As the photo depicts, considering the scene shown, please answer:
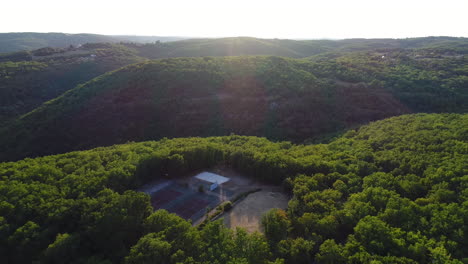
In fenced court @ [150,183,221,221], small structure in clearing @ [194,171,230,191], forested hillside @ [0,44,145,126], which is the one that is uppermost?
forested hillside @ [0,44,145,126]

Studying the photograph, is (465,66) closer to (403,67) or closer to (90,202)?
(403,67)

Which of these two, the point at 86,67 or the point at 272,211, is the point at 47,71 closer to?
the point at 86,67

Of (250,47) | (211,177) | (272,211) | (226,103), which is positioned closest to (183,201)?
(211,177)

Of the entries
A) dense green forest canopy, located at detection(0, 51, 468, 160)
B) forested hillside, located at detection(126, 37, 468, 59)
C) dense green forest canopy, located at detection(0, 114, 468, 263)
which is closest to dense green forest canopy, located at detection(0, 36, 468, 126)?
forested hillside, located at detection(126, 37, 468, 59)

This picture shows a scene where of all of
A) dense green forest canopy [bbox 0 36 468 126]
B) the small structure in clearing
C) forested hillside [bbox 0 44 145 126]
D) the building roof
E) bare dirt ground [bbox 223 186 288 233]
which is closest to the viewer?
bare dirt ground [bbox 223 186 288 233]

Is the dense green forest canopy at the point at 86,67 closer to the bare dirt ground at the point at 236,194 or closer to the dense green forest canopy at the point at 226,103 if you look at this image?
the dense green forest canopy at the point at 226,103

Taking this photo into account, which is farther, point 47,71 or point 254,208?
point 47,71

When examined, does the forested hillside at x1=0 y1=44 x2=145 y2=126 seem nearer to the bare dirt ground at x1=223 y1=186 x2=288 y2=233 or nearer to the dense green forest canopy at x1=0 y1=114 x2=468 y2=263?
the dense green forest canopy at x1=0 y1=114 x2=468 y2=263
